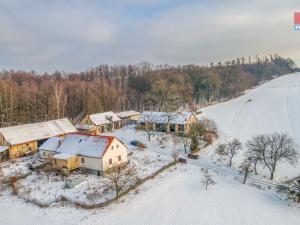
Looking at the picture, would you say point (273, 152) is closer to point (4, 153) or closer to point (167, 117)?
point (167, 117)

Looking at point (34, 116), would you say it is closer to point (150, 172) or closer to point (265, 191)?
point (150, 172)

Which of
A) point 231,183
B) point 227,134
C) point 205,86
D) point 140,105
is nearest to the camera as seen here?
point 231,183

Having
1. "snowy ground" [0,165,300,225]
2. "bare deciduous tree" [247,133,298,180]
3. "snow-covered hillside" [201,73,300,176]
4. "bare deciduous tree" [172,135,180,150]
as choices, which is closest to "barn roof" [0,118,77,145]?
"snowy ground" [0,165,300,225]

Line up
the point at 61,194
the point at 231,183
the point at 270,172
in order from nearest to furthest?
the point at 61,194 < the point at 231,183 < the point at 270,172

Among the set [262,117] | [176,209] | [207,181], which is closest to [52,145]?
[176,209]

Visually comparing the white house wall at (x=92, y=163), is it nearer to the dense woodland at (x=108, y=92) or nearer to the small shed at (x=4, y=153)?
the small shed at (x=4, y=153)

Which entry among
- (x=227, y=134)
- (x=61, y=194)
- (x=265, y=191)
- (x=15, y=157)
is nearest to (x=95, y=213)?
(x=61, y=194)

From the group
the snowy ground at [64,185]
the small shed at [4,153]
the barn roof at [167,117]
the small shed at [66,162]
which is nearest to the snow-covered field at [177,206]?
the snowy ground at [64,185]

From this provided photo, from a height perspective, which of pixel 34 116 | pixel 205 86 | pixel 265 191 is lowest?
pixel 265 191
